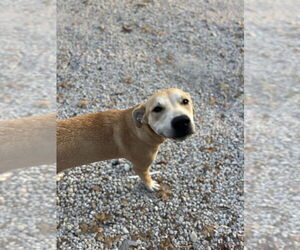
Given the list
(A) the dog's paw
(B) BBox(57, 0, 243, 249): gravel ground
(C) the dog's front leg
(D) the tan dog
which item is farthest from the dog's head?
(B) BBox(57, 0, 243, 249): gravel ground

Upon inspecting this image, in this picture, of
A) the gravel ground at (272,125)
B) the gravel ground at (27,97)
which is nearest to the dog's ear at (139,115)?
the gravel ground at (27,97)

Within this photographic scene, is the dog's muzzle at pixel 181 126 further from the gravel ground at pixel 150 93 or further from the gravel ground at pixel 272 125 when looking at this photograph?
the gravel ground at pixel 272 125

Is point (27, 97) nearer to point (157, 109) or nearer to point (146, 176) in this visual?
point (146, 176)

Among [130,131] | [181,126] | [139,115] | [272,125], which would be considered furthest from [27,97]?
[272,125]

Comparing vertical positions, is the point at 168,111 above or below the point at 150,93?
above

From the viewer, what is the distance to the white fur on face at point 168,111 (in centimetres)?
326

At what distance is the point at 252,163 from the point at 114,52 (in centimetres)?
305

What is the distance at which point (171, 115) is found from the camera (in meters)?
3.26

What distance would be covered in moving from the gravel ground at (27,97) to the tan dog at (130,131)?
621 mm

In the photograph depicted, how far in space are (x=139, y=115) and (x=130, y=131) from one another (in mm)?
306

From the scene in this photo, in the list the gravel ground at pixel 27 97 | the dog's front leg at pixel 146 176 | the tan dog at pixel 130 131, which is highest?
the tan dog at pixel 130 131

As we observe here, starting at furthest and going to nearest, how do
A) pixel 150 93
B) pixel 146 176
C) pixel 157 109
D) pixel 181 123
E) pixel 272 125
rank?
pixel 150 93 < pixel 272 125 < pixel 146 176 < pixel 157 109 < pixel 181 123

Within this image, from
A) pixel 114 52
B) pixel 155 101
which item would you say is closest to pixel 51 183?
pixel 155 101

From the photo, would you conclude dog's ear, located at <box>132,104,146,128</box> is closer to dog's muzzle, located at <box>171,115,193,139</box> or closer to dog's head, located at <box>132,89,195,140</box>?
dog's head, located at <box>132,89,195,140</box>
